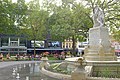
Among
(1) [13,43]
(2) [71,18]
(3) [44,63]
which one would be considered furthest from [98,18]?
(1) [13,43]

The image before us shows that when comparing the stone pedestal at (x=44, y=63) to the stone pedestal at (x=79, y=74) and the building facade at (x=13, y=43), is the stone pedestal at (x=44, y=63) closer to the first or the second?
the stone pedestal at (x=79, y=74)

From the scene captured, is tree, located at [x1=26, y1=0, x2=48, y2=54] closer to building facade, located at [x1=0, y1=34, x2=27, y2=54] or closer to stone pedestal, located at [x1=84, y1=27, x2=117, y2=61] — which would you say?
building facade, located at [x1=0, y1=34, x2=27, y2=54]

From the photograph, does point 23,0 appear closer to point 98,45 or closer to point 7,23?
point 7,23

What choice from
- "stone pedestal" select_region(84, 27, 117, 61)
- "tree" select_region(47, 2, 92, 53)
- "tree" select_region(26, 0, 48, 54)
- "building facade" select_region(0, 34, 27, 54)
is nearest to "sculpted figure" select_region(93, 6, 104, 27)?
"stone pedestal" select_region(84, 27, 117, 61)

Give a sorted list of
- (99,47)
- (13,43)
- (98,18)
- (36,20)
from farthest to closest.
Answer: (13,43) < (36,20) < (98,18) < (99,47)

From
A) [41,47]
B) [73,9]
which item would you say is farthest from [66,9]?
[41,47]

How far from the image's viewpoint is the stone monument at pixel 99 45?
2117 cm

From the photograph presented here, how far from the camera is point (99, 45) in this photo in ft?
70.8

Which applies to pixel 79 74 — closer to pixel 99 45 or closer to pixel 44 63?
pixel 99 45

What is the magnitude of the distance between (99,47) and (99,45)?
7.2 inches

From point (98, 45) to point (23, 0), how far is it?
139 ft

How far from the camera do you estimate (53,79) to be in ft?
53.2

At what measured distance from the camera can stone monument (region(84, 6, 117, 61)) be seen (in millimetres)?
21172

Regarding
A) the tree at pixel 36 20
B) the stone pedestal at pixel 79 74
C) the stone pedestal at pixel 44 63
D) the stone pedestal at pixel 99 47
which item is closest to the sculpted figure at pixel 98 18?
the stone pedestal at pixel 99 47
